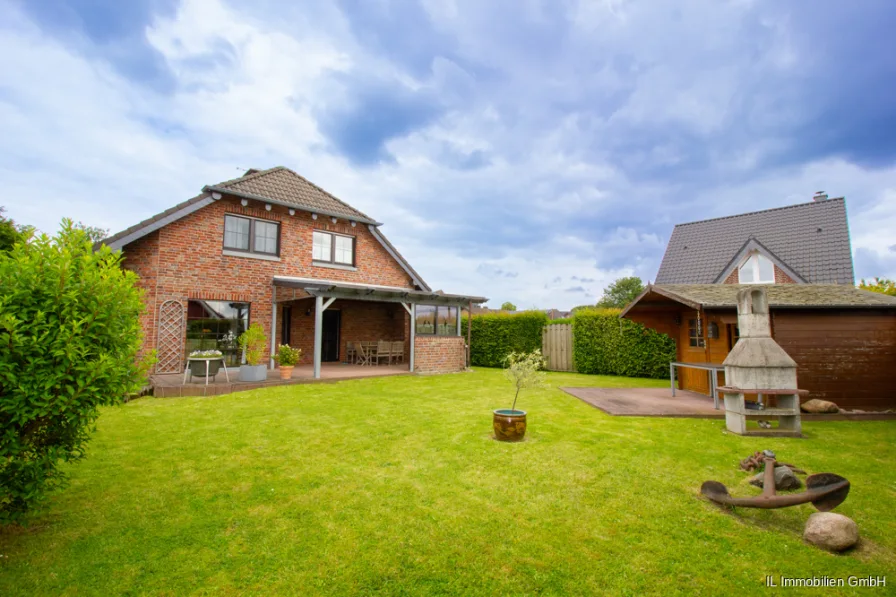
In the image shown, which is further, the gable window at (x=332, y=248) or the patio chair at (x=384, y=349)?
the patio chair at (x=384, y=349)

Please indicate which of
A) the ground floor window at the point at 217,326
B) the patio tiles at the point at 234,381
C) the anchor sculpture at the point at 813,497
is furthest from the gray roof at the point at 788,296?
the ground floor window at the point at 217,326

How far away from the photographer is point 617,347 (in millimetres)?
14969

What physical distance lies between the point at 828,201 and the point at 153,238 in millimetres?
27065

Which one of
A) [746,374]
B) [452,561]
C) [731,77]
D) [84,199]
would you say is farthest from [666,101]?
[84,199]

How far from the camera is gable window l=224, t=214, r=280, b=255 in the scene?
42.0 feet

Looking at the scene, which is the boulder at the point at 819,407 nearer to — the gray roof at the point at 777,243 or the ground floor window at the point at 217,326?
the gray roof at the point at 777,243

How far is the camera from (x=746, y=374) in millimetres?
6758

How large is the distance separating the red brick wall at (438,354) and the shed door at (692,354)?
7.28 m

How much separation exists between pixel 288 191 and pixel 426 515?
1337 centimetres

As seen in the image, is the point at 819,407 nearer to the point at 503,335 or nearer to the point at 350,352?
the point at 503,335

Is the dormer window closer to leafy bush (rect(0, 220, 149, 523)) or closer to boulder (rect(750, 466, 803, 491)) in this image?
boulder (rect(750, 466, 803, 491))

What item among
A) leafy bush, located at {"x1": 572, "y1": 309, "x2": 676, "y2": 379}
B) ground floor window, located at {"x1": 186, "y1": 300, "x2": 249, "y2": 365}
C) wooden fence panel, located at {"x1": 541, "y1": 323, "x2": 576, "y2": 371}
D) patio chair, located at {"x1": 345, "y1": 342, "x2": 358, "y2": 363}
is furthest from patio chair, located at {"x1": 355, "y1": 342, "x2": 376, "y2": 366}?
leafy bush, located at {"x1": 572, "y1": 309, "x2": 676, "y2": 379}

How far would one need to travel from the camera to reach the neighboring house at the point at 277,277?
11.4 m

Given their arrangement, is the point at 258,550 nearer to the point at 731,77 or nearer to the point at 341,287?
the point at 341,287
